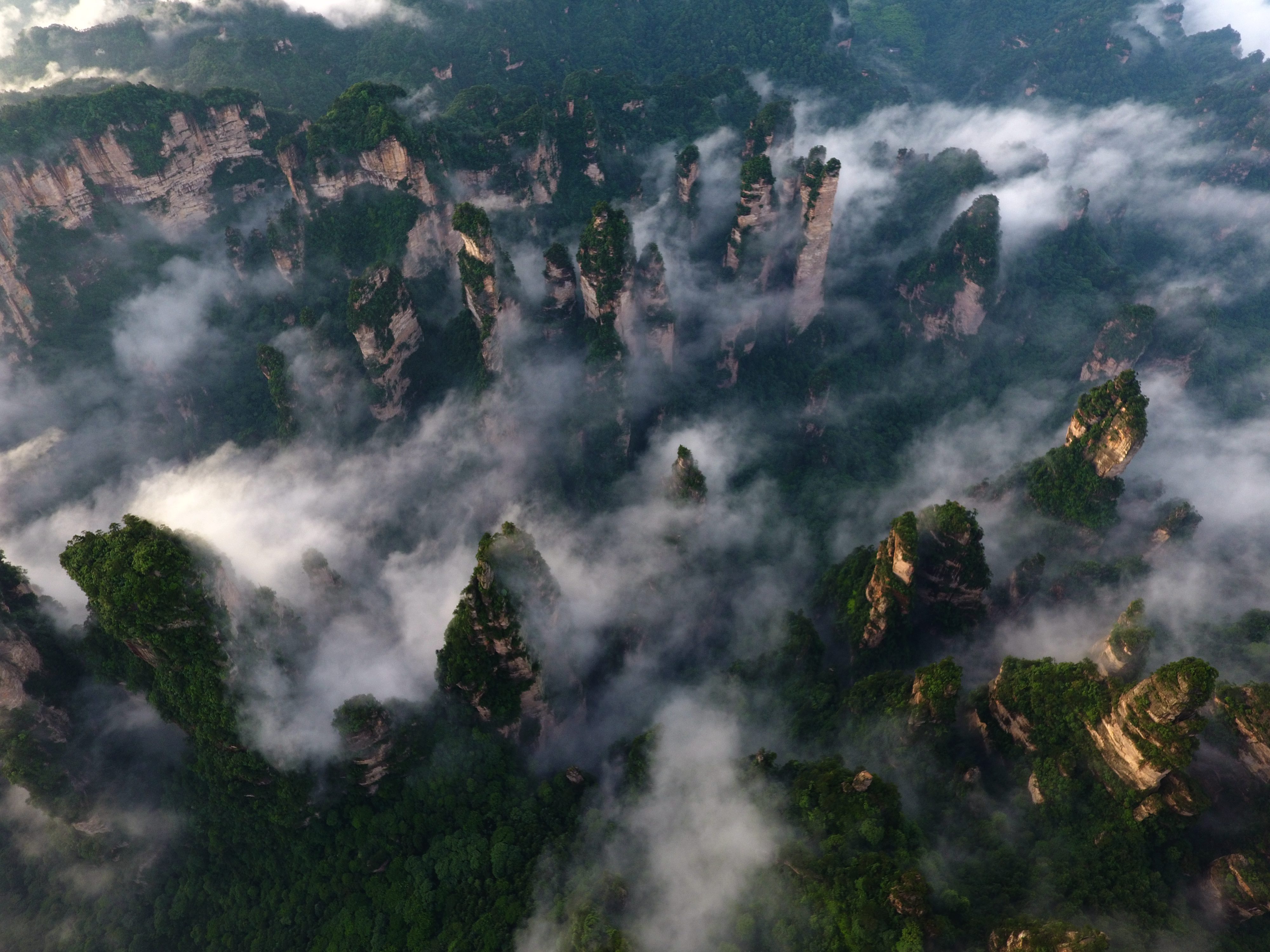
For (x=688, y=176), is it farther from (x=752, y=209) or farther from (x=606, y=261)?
(x=606, y=261)

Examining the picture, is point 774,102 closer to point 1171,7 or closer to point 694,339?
point 694,339

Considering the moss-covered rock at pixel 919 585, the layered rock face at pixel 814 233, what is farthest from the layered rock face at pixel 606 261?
the moss-covered rock at pixel 919 585

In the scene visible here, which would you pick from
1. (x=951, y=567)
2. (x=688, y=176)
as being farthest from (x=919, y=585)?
(x=688, y=176)

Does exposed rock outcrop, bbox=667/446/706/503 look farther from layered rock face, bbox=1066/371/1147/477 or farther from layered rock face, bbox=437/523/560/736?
layered rock face, bbox=1066/371/1147/477

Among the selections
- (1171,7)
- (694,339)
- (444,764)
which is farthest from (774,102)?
(1171,7)

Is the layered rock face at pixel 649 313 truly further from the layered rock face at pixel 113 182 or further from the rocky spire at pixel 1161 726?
the rocky spire at pixel 1161 726

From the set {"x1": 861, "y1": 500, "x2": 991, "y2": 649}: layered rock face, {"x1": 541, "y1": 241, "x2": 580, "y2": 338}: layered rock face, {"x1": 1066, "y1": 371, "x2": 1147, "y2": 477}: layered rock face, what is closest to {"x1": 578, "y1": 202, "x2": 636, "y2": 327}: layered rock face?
{"x1": 541, "y1": 241, "x2": 580, "y2": 338}: layered rock face
